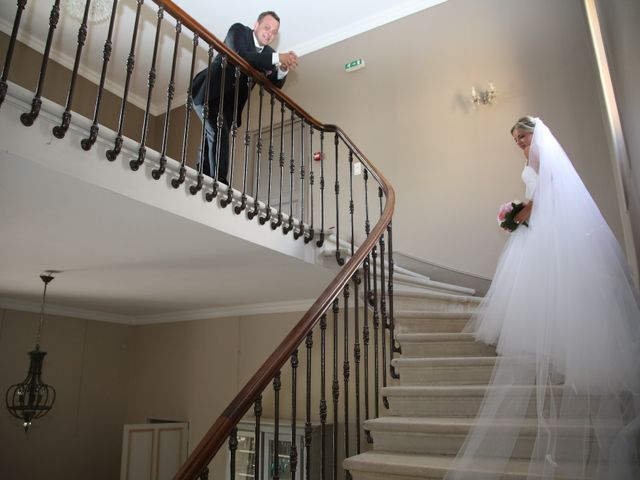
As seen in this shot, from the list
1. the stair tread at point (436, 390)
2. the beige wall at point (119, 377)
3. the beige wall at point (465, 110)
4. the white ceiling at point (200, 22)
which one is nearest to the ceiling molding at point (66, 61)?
the white ceiling at point (200, 22)

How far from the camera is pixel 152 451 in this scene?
5.64 m

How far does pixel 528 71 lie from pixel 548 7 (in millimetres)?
684

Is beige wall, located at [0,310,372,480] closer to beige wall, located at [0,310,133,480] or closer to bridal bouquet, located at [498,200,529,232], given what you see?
beige wall, located at [0,310,133,480]

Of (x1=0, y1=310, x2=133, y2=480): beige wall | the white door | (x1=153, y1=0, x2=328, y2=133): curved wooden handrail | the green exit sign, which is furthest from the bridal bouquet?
(x1=0, y1=310, x2=133, y2=480): beige wall

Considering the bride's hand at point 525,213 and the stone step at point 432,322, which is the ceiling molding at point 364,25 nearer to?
the bride's hand at point 525,213

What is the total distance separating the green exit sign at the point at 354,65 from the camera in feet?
19.6

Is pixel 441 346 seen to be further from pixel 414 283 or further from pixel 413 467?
pixel 413 467

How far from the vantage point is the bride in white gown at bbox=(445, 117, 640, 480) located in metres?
1.69

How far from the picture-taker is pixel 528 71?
4.85 m

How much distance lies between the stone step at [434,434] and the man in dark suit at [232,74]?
189cm

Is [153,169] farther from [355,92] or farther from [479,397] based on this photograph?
[355,92]

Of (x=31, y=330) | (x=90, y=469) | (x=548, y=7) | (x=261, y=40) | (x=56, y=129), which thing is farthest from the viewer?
(x=90, y=469)

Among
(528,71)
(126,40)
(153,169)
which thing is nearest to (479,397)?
(153,169)

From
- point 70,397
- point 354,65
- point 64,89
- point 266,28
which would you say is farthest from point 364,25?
point 70,397
